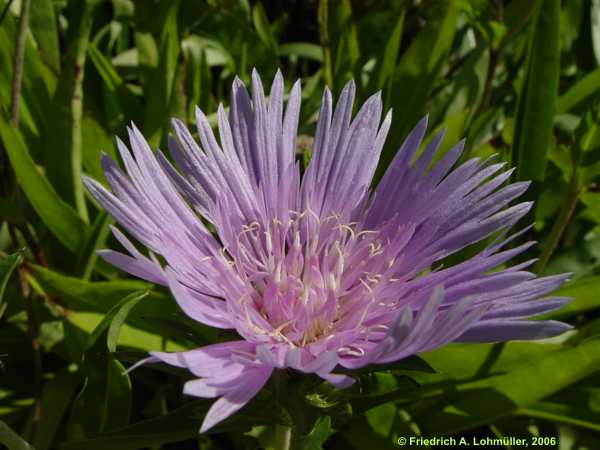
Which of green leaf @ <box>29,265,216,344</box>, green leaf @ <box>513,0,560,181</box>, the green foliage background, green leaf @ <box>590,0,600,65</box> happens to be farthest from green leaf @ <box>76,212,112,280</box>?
green leaf @ <box>590,0,600,65</box>

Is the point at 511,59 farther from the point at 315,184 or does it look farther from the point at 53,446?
the point at 53,446

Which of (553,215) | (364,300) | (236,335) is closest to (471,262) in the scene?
(364,300)

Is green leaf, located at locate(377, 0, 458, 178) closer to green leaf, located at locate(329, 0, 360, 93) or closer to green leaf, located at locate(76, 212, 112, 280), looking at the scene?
green leaf, located at locate(329, 0, 360, 93)

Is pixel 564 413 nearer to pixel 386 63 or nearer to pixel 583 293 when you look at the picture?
pixel 583 293

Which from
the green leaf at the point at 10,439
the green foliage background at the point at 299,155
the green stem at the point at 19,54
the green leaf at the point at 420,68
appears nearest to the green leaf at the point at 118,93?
the green foliage background at the point at 299,155

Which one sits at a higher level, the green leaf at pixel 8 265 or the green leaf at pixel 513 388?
the green leaf at pixel 8 265

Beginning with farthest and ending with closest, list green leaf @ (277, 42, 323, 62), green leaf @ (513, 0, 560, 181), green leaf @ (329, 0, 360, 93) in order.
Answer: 1. green leaf @ (277, 42, 323, 62)
2. green leaf @ (329, 0, 360, 93)
3. green leaf @ (513, 0, 560, 181)

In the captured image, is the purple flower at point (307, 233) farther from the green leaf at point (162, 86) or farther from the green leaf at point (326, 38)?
the green leaf at point (326, 38)
